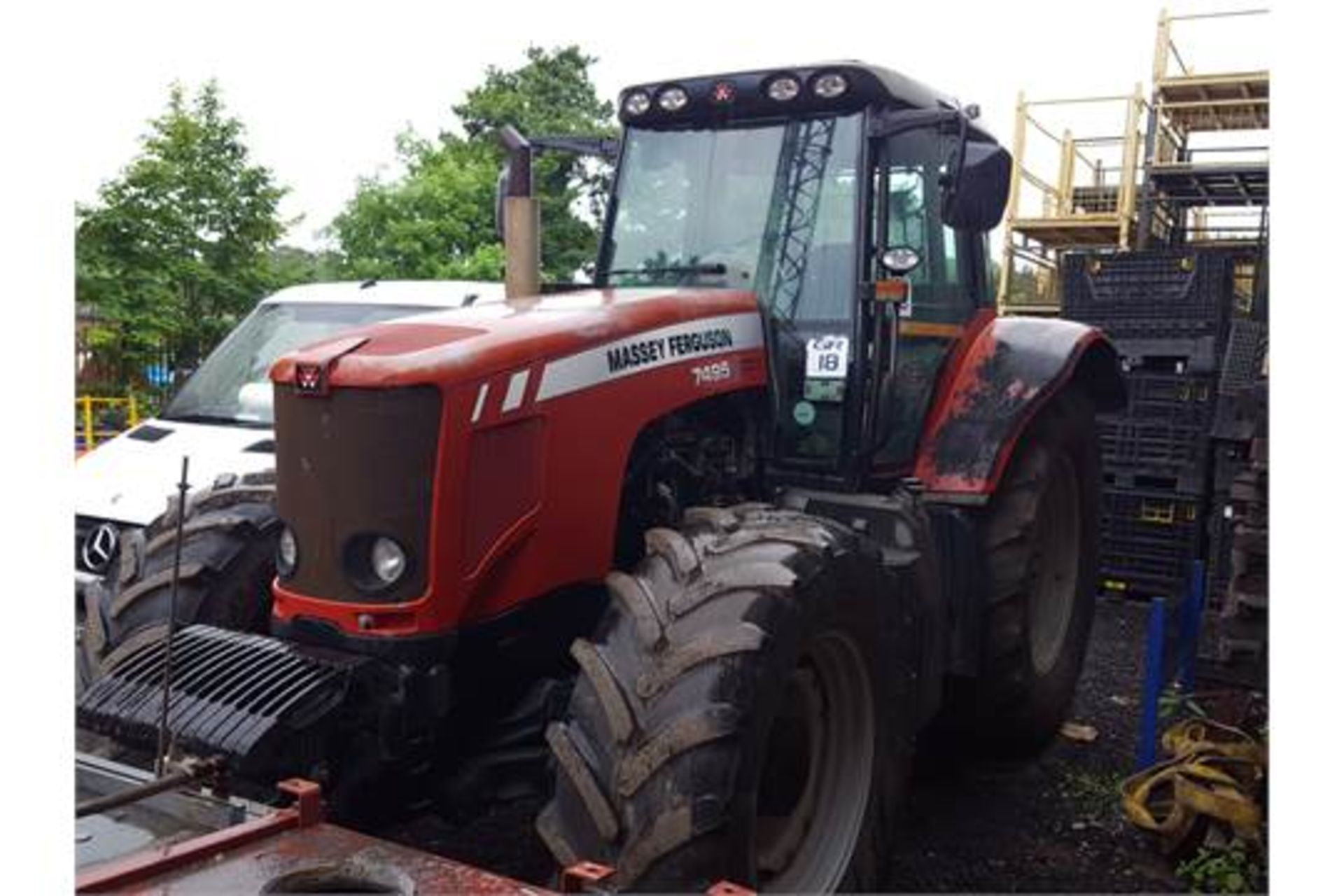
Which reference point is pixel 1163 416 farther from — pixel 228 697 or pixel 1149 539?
pixel 228 697

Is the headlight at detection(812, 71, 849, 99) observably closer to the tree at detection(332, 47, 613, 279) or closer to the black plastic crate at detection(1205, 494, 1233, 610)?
the black plastic crate at detection(1205, 494, 1233, 610)

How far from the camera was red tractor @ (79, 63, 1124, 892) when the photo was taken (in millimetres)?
2943

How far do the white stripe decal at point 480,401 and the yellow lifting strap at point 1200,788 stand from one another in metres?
2.72

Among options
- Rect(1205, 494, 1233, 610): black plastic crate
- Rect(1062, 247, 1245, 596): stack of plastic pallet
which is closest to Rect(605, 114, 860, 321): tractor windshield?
Rect(1205, 494, 1233, 610): black plastic crate

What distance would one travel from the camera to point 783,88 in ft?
13.3

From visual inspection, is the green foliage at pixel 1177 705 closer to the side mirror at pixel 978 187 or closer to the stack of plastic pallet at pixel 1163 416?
the side mirror at pixel 978 187

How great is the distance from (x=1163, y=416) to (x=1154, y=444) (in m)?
0.19

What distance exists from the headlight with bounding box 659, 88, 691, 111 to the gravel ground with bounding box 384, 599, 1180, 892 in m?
2.31

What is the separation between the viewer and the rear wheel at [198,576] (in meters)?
3.77

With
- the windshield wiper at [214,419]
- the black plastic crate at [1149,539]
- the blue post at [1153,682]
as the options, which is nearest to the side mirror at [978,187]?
the blue post at [1153,682]

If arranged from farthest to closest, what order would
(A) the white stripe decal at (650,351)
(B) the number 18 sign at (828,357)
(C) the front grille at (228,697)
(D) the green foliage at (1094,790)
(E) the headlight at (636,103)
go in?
(D) the green foliage at (1094,790) → (E) the headlight at (636,103) → (B) the number 18 sign at (828,357) → (A) the white stripe decal at (650,351) → (C) the front grille at (228,697)

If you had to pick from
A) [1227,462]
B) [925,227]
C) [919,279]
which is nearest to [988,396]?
[919,279]

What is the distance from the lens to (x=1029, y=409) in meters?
4.50

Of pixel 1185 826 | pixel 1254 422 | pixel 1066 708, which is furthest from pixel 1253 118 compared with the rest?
pixel 1185 826
